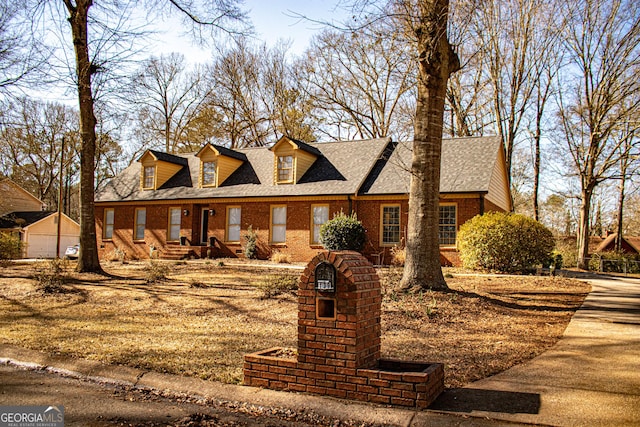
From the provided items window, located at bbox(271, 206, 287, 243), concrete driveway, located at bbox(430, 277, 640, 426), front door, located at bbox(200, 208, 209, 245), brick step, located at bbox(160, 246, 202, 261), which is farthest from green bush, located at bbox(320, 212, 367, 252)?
concrete driveway, located at bbox(430, 277, 640, 426)

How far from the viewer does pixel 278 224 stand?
22.9 metres

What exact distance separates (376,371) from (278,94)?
32.3 meters

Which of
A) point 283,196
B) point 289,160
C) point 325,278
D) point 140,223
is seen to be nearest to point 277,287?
point 325,278

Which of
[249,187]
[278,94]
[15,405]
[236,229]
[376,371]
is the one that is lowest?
[15,405]

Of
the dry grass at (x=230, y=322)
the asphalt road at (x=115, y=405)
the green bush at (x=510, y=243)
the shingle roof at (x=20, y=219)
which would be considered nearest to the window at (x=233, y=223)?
the dry grass at (x=230, y=322)

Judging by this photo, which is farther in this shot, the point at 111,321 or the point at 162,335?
the point at 111,321

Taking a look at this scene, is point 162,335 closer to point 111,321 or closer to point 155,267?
point 111,321

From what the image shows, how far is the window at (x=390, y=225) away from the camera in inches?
813

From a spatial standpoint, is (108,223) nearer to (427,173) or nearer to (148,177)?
(148,177)

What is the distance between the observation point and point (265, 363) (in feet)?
16.7

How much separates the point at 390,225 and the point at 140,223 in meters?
14.5

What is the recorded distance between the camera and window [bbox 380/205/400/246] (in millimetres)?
20641

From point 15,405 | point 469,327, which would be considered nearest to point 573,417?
point 469,327

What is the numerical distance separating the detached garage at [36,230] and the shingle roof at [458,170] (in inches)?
1094
